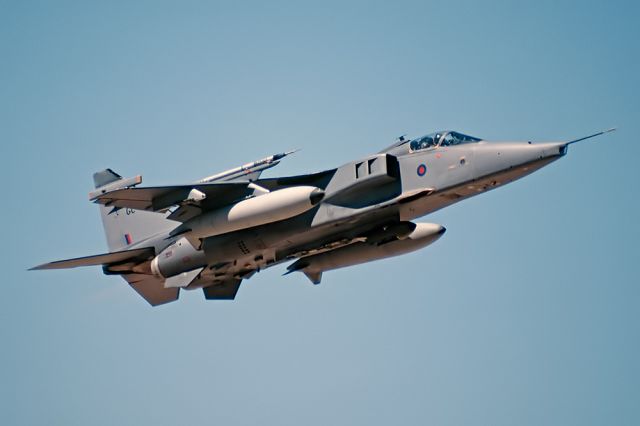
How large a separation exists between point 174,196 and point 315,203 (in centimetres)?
310

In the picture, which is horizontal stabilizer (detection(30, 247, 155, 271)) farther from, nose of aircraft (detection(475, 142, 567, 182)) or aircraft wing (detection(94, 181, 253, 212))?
nose of aircraft (detection(475, 142, 567, 182))

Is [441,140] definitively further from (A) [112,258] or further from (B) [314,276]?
(A) [112,258]

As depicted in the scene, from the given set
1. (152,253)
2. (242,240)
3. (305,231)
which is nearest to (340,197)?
(305,231)

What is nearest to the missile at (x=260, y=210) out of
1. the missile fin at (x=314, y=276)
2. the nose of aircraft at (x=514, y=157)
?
the nose of aircraft at (x=514, y=157)

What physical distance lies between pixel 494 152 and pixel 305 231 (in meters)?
4.29

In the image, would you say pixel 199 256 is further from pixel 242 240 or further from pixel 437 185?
pixel 437 185

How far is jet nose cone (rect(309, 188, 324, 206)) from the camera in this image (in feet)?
60.2

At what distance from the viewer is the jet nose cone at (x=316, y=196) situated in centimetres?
1834

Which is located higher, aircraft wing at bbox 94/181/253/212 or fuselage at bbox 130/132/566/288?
aircraft wing at bbox 94/181/253/212

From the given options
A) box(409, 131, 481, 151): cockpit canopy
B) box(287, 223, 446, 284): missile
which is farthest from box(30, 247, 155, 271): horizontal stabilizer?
box(409, 131, 481, 151): cockpit canopy

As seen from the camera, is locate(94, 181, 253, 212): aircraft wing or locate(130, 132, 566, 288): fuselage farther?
locate(94, 181, 253, 212): aircraft wing

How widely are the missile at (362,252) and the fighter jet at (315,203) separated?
3cm

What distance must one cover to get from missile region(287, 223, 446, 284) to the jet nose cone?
8.95ft

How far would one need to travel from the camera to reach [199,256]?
20.3 meters
